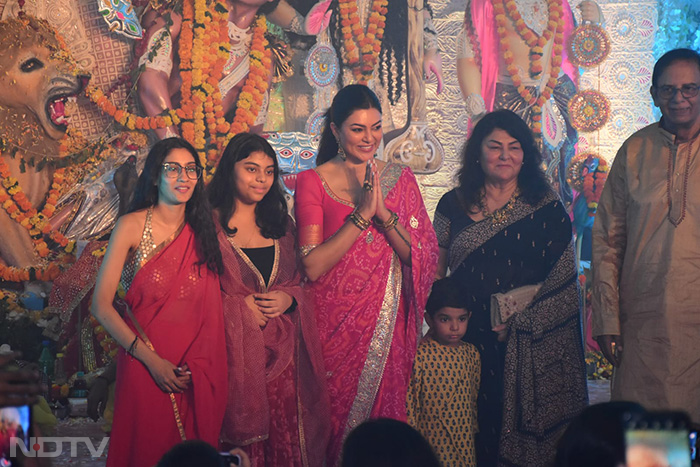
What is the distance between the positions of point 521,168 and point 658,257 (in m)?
0.87

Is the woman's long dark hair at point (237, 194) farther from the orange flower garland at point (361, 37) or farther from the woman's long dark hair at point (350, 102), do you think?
the orange flower garland at point (361, 37)

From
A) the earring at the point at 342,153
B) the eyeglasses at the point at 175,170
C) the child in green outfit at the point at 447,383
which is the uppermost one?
the earring at the point at 342,153

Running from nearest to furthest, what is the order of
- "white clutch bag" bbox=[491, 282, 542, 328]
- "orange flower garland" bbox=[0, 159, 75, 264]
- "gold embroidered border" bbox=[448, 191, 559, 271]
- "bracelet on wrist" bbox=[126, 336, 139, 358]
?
1. "bracelet on wrist" bbox=[126, 336, 139, 358]
2. "white clutch bag" bbox=[491, 282, 542, 328]
3. "gold embroidered border" bbox=[448, 191, 559, 271]
4. "orange flower garland" bbox=[0, 159, 75, 264]

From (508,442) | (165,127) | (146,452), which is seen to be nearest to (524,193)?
(508,442)

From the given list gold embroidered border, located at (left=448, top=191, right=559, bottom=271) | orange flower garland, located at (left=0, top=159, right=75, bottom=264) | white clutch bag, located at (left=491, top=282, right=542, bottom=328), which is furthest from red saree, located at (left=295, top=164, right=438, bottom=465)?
orange flower garland, located at (left=0, top=159, right=75, bottom=264)

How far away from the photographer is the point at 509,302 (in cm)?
368

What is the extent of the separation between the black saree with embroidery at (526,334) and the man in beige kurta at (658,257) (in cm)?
31

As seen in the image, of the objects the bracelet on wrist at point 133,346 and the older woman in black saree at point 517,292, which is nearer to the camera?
the bracelet on wrist at point 133,346

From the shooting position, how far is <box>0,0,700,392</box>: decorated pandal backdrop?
20.5ft

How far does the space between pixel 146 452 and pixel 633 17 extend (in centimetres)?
591

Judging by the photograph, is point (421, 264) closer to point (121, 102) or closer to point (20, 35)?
point (121, 102)

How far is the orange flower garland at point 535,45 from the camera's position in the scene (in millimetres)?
6840

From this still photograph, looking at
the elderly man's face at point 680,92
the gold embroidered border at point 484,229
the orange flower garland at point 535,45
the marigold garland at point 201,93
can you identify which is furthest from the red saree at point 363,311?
the orange flower garland at point 535,45

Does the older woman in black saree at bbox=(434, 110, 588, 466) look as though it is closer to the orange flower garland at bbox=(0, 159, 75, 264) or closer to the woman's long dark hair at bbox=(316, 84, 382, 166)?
the woman's long dark hair at bbox=(316, 84, 382, 166)
